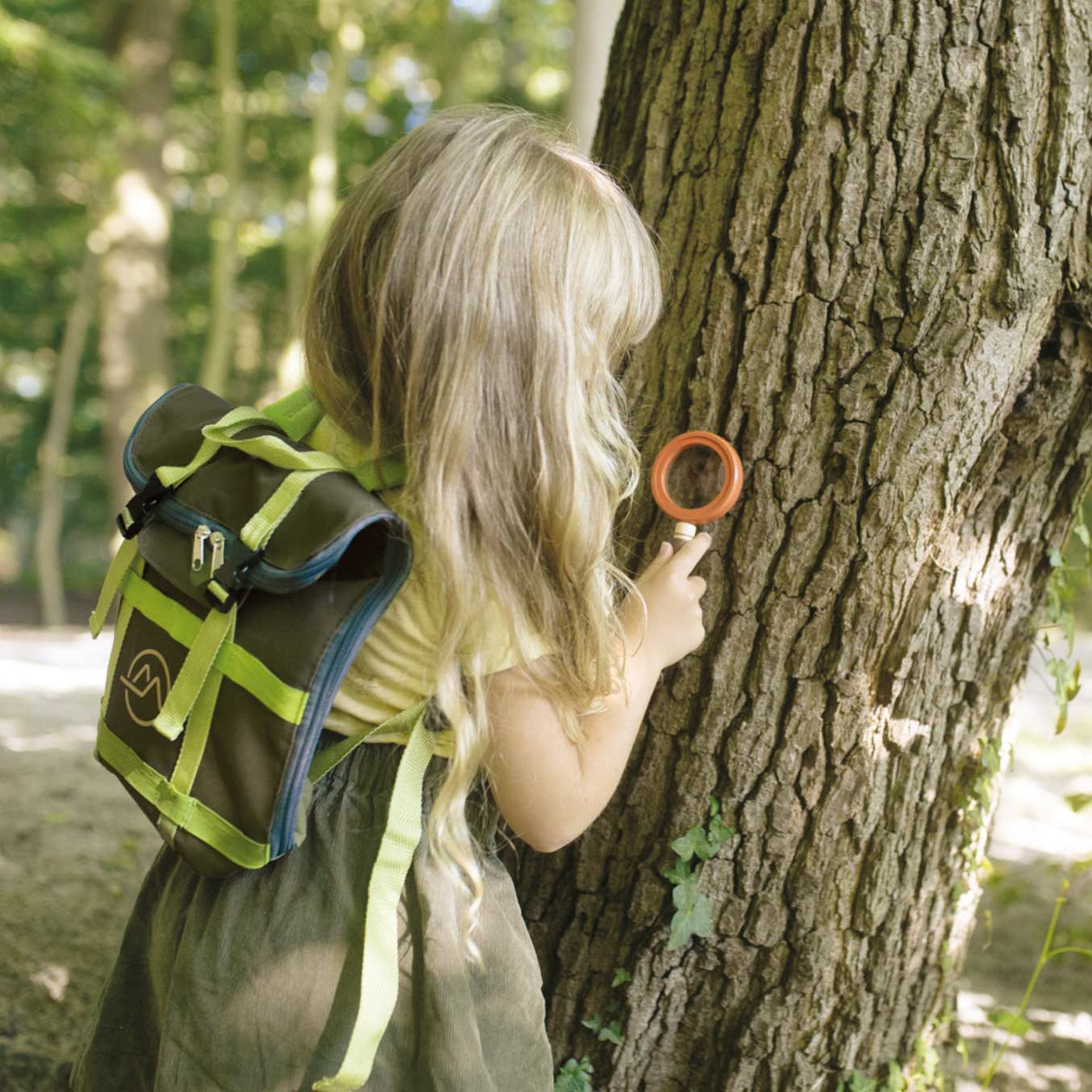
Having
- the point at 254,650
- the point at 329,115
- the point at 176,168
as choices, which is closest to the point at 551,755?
the point at 254,650

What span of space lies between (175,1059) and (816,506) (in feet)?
4.26

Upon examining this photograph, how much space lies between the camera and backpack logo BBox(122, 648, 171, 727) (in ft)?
4.56

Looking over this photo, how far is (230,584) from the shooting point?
50.1 inches

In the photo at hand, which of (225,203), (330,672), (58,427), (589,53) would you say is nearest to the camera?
(330,672)

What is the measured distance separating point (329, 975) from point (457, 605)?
0.57 metres

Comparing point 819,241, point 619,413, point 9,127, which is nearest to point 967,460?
point 819,241

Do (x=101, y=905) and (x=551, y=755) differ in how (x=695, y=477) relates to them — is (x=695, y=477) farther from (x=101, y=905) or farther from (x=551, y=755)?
(x=101, y=905)

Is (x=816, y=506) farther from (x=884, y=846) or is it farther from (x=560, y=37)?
(x=560, y=37)

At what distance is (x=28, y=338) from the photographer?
49.8ft

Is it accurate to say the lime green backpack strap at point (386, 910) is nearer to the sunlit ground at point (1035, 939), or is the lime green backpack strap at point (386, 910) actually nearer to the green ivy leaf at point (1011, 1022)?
the sunlit ground at point (1035, 939)

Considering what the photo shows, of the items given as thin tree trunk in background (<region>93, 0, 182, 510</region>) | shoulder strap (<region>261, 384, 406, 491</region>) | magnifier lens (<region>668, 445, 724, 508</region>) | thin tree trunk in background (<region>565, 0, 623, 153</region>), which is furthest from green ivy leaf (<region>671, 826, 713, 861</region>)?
thin tree trunk in background (<region>93, 0, 182, 510</region>)

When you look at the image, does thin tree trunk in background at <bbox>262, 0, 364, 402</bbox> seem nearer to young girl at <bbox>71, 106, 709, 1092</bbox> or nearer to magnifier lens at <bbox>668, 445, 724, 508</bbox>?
magnifier lens at <bbox>668, 445, 724, 508</bbox>

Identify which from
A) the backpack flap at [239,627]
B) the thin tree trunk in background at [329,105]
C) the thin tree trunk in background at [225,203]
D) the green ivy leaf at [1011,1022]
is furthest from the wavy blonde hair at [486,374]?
the thin tree trunk in background at [225,203]

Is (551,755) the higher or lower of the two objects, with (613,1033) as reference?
higher
